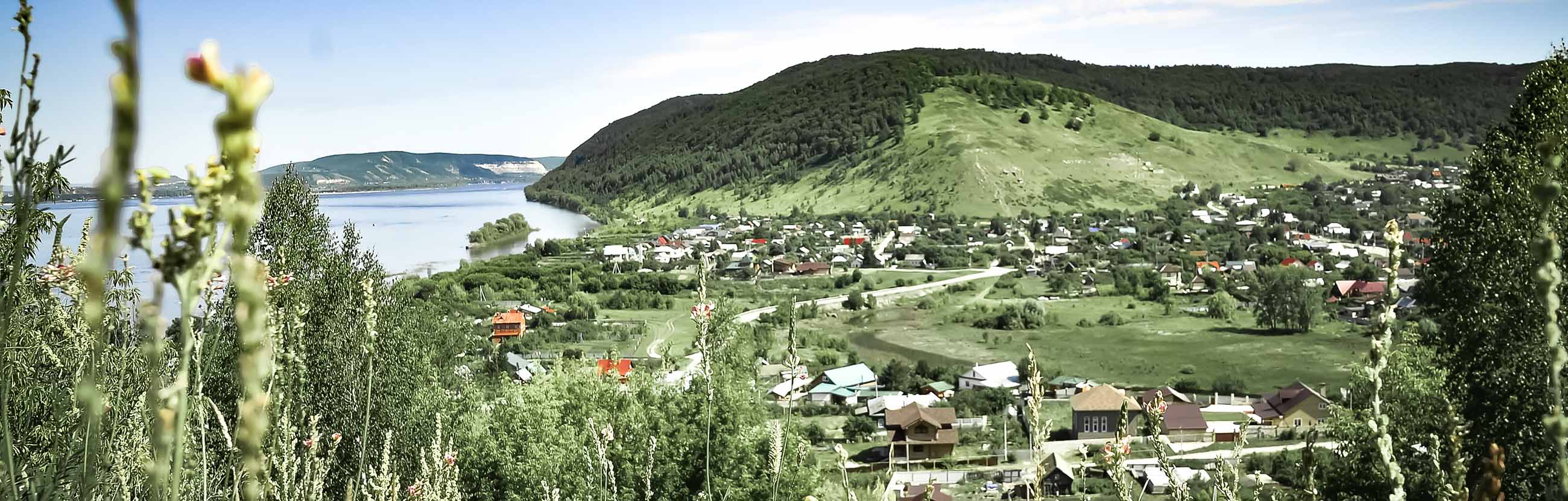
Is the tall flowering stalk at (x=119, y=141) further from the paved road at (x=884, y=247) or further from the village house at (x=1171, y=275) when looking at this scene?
the paved road at (x=884, y=247)

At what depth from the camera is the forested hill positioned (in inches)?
5748

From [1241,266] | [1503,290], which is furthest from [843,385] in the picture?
[1241,266]

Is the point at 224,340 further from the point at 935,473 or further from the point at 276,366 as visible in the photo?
the point at 935,473

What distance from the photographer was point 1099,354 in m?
42.3

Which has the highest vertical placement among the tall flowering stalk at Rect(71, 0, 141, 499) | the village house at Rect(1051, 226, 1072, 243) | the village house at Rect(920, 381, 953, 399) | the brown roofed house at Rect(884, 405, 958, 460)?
the tall flowering stalk at Rect(71, 0, 141, 499)

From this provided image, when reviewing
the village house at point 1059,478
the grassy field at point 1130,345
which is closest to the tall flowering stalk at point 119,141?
the village house at point 1059,478

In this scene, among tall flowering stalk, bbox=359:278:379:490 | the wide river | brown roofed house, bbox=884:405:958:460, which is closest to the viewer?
tall flowering stalk, bbox=359:278:379:490

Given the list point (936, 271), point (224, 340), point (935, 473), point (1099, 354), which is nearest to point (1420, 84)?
point (936, 271)

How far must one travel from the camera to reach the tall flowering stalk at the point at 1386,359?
165 centimetres

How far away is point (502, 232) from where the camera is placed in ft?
285

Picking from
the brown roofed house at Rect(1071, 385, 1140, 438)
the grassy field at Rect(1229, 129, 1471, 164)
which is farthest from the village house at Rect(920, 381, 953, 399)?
the grassy field at Rect(1229, 129, 1471, 164)

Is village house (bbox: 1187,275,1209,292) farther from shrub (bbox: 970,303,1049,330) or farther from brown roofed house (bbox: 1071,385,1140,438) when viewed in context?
brown roofed house (bbox: 1071,385,1140,438)

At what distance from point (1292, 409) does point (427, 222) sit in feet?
261

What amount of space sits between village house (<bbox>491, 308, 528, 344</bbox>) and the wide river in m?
4.63
